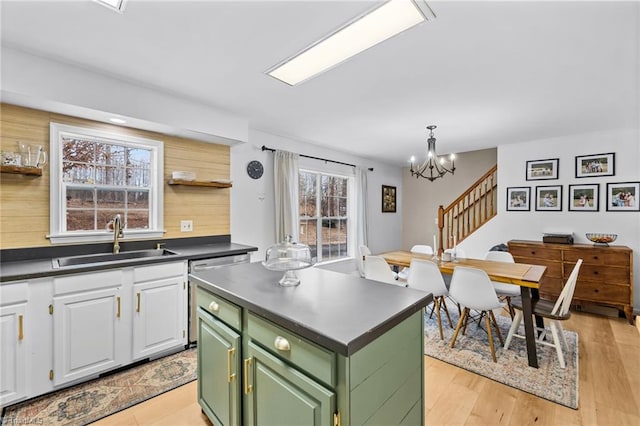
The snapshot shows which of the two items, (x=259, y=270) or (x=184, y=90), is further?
(x=184, y=90)

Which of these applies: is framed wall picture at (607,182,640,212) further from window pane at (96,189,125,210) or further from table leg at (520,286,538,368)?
window pane at (96,189,125,210)

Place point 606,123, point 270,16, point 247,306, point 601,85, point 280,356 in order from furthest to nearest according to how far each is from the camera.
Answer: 1. point 606,123
2. point 601,85
3. point 270,16
4. point 247,306
5. point 280,356

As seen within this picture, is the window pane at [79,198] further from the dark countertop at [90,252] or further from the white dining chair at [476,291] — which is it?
the white dining chair at [476,291]

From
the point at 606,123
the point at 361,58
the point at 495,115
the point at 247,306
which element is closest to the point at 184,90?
the point at 361,58

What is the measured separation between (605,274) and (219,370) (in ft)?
15.4

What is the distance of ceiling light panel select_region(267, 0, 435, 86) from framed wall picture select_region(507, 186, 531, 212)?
4.05m

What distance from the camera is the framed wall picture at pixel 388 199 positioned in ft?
20.8

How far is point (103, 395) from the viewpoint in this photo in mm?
2082

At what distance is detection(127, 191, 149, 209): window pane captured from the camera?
9.70ft

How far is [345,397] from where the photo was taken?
979 millimetres

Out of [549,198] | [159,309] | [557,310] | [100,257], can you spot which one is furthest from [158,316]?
[549,198]

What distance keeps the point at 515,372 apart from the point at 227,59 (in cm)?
345

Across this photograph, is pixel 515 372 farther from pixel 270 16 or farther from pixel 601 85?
pixel 270 16

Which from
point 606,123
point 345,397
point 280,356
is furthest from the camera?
point 606,123
